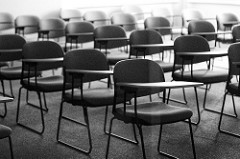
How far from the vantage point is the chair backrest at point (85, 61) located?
148 inches

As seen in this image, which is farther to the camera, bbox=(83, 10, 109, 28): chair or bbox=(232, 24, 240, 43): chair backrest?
bbox=(83, 10, 109, 28): chair

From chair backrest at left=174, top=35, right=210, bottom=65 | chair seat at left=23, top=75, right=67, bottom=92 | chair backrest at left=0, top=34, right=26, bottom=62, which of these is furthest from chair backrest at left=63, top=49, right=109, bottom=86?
chair backrest at left=0, top=34, right=26, bottom=62

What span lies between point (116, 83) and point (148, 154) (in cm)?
80

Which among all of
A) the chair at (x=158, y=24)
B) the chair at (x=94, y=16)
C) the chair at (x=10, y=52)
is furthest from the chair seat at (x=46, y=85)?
the chair at (x=94, y=16)

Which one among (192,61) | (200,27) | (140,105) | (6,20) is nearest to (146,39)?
(192,61)

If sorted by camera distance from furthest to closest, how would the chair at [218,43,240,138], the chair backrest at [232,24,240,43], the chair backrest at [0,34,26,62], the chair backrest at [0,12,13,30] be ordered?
the chair backrest at [0,12,13,30], the chair backrest at [232,24,240,43], the chair backrest at [0,34,26,62], the chair at [218,43,240,138]

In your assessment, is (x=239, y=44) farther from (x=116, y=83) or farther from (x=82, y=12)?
(x=82, y=12)

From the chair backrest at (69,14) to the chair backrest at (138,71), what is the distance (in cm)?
516

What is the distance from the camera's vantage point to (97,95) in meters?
3.69

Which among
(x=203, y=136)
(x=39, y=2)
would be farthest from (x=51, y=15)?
(x=203, y=136)

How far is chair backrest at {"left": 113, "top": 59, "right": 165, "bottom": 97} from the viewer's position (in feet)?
10.9

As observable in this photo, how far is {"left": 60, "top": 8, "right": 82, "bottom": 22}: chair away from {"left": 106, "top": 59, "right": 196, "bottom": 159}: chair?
5.15m

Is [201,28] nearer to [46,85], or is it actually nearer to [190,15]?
[190,15]

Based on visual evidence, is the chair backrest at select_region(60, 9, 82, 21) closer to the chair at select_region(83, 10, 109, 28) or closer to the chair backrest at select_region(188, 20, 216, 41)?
the chair at select_region(83, 10, 109, 28)
